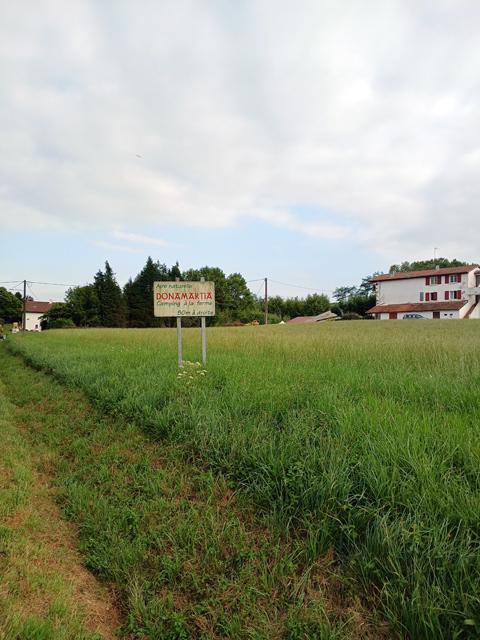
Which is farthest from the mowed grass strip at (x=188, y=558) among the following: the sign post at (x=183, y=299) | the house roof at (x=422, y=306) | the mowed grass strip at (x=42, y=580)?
the house roof at (x=422, y=306)

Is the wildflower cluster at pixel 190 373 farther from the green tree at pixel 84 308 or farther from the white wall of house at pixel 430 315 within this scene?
the green tree at pixel 84 308

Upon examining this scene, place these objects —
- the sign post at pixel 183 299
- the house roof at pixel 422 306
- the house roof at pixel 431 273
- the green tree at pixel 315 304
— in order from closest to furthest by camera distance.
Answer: the sign post at pixel 183 299 → the house roof at pixel 422 306 → the house roof at pixel 431 273 → the green tree at pixel 315 304

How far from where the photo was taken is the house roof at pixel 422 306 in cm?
5566

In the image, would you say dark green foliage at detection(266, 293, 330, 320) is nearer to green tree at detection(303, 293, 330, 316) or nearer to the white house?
green tree at detection(303, 293, 330, 316)

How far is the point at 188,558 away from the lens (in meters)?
2.65

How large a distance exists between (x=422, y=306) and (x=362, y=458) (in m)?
64.0

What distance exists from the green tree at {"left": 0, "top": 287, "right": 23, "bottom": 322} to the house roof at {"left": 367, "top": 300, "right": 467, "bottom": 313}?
269 feet

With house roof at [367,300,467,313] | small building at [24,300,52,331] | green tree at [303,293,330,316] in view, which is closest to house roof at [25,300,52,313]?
small building at [24,300,52,331]

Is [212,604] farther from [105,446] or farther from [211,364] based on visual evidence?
[211,364]

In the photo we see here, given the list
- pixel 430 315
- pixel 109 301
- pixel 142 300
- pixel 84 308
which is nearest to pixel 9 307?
pixel 84 308

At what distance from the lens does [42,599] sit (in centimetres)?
232

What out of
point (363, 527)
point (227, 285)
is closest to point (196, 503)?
point (363, 527)

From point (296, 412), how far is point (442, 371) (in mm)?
3734

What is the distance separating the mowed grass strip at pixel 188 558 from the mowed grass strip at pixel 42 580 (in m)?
0.13
